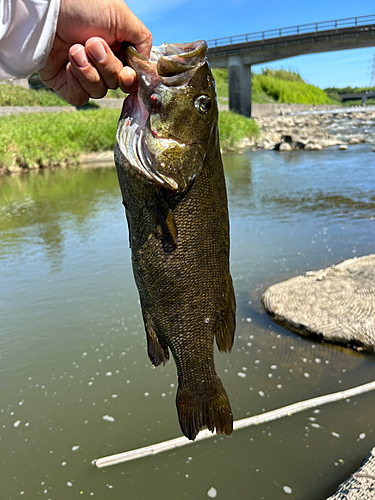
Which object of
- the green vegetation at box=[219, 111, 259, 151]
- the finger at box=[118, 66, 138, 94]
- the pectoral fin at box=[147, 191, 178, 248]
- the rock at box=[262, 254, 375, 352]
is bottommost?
the rock at box=[262, 254, 375, 352]

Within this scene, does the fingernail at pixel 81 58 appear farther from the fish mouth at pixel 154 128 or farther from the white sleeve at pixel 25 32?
the fish mouth at pixel 154 128

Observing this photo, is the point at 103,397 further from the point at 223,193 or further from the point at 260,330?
the point at 223,193

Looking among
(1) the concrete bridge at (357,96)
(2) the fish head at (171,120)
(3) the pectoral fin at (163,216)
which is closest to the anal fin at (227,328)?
(3) the pectoral fin at (163,216)

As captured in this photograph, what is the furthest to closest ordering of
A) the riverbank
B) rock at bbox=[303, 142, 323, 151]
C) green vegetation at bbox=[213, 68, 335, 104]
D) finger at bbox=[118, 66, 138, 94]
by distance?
green vegetation at bbox=[213, 68, 335, 104] → the riverbank → rock at bbox=[303, 142, 323, 151] → finger at bbox=[118, 66, 138, 94]

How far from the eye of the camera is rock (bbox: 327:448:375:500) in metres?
2.75

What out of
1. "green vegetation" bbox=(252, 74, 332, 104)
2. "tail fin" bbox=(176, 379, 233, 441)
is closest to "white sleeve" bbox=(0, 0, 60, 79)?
"tail fin" bbox=(176, 379, 233, 441)

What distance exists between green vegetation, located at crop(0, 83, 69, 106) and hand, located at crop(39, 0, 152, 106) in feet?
110

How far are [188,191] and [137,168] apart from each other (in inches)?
10.4

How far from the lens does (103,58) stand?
2.11m

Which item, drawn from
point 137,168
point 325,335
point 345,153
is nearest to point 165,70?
point 137,168

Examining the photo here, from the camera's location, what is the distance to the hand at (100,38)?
2.08 m

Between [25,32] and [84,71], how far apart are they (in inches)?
12.6

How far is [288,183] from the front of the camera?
47.2ft

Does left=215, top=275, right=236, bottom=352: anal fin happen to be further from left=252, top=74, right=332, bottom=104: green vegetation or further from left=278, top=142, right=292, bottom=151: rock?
left=252, top=74, right=332, bottom=104: green vegetation
